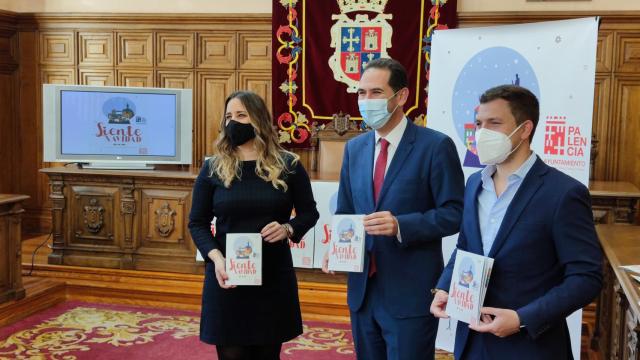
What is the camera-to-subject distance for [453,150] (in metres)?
2.25

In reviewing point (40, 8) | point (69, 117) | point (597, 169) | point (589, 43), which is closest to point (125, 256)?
point (69, 117)

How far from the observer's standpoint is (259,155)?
8.34 feet

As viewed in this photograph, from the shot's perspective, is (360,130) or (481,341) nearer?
(481,341)

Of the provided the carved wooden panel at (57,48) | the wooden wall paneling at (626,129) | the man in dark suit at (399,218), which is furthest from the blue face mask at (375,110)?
the carved wooden panel at (57,48)

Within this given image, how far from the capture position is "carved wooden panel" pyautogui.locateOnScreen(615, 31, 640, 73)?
6223 millimetres

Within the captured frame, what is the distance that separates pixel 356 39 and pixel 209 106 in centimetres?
170

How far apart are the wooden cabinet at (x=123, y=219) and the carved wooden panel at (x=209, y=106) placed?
1427mm

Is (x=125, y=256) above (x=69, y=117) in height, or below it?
below

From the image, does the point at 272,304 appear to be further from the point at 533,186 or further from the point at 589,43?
the point at 589,43

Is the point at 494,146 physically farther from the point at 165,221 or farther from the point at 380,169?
the point at 165,221

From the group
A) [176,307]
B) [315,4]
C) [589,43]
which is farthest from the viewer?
[315,4]

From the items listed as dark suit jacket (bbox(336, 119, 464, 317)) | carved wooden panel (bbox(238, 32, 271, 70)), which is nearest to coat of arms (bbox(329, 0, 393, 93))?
carved wooden panel (bbox(238, 32, 271, 70))

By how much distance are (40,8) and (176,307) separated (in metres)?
4.14

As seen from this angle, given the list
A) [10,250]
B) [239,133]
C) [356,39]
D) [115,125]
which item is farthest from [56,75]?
[239,133]
